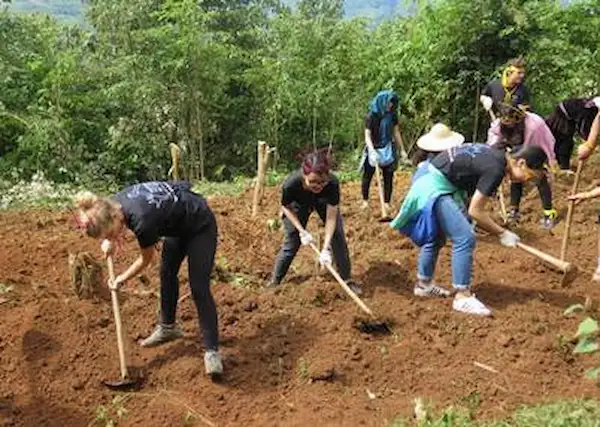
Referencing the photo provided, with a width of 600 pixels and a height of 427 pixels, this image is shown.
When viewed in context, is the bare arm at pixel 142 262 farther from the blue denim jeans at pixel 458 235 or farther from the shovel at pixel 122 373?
the blue denim jeans at pixel 458 235

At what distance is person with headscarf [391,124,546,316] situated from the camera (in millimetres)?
4965

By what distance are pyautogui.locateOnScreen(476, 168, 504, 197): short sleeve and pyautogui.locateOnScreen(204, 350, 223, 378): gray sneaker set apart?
2.08 m

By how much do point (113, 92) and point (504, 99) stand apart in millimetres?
7289

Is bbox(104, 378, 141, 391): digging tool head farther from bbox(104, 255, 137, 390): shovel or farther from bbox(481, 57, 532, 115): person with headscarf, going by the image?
bbox(481, 57, 532, 115): person with headscarf

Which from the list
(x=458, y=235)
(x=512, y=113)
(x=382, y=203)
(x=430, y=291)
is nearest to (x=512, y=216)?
(x=512, y=113)

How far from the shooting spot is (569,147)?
8727 mm

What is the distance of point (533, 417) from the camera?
3.91 m

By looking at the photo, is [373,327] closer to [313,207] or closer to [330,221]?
[330,221]

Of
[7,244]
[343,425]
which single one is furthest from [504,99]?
[7,244]

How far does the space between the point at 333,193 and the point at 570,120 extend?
4036 mm

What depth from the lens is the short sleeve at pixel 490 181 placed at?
16.0ft

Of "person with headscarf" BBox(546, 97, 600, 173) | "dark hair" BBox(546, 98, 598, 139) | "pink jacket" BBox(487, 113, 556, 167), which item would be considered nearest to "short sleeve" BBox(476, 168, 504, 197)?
"pink jacket" BBox(487, 113, 556, 167)

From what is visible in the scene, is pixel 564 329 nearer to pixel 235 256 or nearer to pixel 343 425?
pixel 343 425

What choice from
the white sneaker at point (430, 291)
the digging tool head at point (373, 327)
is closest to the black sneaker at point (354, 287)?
the white sneaker at point (430, 291)
